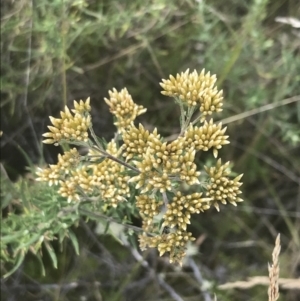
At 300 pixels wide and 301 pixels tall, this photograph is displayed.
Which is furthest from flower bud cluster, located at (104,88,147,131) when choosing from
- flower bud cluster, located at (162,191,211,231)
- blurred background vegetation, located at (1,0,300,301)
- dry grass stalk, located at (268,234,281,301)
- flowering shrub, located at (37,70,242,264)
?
blurred background vegetation, located at (1,0,300,301)

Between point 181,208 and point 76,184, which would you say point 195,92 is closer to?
point 181,208

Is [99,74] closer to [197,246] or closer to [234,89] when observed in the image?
[234,89]

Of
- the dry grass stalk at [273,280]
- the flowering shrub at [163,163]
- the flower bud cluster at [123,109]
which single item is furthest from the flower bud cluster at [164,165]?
the dry grass stalk at [273,280]

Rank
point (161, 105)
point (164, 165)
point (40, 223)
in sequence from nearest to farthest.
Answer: point (164, 165)
point (40, 223)
point (161, 105)

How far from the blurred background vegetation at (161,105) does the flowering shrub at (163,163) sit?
22.2 inches

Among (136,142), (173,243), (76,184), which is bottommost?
(173,243)

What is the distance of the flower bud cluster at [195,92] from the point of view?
0.99 meters

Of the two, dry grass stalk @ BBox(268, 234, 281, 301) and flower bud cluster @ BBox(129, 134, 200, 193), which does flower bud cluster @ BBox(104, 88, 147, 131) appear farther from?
dry grass stalk @ BBox(268, 234, 281, 301)

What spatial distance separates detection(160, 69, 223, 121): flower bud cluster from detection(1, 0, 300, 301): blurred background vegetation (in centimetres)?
69

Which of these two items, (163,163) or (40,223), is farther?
(40,223)

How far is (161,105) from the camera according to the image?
2.08 m

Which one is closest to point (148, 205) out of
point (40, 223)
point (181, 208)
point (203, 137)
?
point (181, 208)

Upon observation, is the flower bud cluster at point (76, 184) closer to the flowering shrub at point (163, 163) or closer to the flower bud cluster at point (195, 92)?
the flowering shrub at point (163, 163)

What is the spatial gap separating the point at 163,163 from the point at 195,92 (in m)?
0.18
